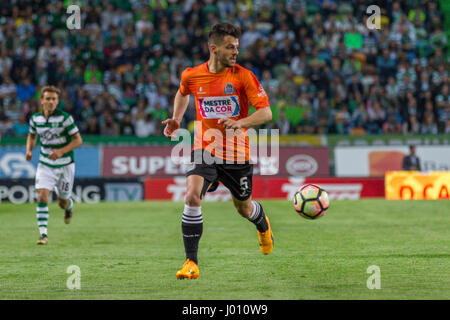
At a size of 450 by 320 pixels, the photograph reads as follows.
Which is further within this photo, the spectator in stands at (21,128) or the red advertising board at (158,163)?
the spectator in stands at (21,128)

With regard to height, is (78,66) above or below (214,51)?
above

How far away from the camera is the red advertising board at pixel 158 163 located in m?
21.9

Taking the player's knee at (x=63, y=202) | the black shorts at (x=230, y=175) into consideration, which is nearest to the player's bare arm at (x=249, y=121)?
the black shorts at (x=230, y=175)

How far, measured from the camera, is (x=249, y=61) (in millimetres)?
24859

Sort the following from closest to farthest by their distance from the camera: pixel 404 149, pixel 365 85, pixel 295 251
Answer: pixel 295 251
pixel 404 149
pixel 365 85

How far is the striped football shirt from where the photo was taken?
1173cm

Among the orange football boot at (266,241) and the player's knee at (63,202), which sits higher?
the player's knee at (63,202)

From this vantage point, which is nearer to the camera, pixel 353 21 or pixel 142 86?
pixel 142 86

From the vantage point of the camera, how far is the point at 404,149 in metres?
22.8

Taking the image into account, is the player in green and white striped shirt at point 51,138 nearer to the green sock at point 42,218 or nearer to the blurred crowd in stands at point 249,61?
the green sock at point 42,218

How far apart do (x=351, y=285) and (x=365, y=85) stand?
1872cm

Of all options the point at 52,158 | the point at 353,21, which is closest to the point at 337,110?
the point at 353,21

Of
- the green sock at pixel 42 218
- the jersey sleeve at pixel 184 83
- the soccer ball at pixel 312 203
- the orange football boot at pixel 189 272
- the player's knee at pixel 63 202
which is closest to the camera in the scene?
the orange football boot at pixel 189 272
